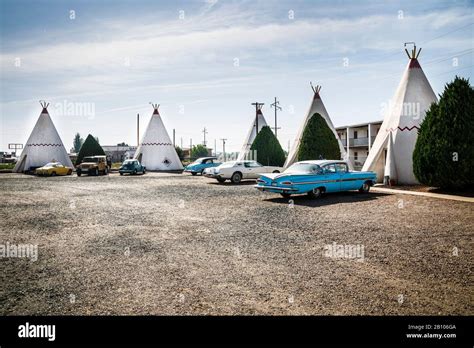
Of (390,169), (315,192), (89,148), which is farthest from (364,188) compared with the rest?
(89,148)

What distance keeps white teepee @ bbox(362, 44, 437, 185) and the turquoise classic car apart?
13.5ft

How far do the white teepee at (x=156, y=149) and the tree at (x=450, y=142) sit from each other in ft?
93.3

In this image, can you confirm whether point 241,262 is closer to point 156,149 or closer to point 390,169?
point 390,169

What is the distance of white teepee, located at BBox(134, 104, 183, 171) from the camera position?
38625 millimetres

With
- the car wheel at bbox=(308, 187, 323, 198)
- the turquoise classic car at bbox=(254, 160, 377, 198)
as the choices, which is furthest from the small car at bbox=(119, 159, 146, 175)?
the car wheel at bbox=(308, 187, 323, 198)

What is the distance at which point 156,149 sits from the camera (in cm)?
3872

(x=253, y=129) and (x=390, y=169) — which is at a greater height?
(x=253, y=129)

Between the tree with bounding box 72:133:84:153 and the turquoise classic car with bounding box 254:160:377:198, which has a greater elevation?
the tree with bounding box 72:133:84:153

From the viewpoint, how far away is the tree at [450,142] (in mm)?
12922

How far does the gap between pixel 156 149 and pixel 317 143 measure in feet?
72.8

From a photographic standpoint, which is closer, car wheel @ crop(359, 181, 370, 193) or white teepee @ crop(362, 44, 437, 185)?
car wheel @ crop(359, 181, 370, 193)

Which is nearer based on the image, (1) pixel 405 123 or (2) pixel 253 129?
(1) pixel 405 123

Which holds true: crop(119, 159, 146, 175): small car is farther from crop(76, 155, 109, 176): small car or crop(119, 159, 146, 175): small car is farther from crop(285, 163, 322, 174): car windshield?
crop(285, 163, 322, 174): car windshield
